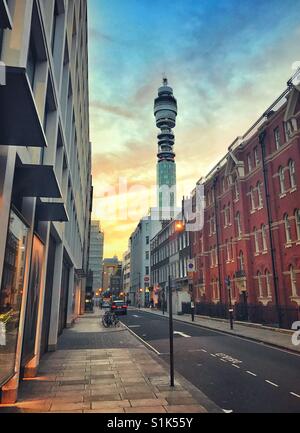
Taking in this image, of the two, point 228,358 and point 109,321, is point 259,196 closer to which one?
point 109,321

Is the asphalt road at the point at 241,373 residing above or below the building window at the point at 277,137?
below

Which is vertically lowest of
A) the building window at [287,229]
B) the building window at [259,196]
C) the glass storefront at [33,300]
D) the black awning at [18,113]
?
the glass storefront at [33,300]

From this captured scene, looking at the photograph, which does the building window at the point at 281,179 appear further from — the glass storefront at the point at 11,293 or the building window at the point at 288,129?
the glass storefront at the point at 11,293

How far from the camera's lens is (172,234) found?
205 ft

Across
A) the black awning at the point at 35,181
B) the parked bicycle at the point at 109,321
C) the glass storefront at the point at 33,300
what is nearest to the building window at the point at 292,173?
the parked bicycle at the point at 109,321

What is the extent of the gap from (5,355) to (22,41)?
220 inches

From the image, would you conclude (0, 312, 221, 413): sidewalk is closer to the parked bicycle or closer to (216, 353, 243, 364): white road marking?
(216, 353, 243, 364): white road marking

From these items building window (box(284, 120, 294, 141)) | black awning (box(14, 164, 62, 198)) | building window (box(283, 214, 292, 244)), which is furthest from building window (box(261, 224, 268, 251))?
black awning (box(14, 164, 62, 198))

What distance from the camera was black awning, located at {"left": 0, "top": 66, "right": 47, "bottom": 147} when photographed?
430 centimetres

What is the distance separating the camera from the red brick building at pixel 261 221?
24.1 meters

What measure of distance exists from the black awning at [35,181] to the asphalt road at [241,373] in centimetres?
605

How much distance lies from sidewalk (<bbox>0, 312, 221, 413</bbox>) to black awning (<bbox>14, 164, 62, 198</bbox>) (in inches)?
177

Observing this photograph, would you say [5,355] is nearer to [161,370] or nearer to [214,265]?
[161,370]
